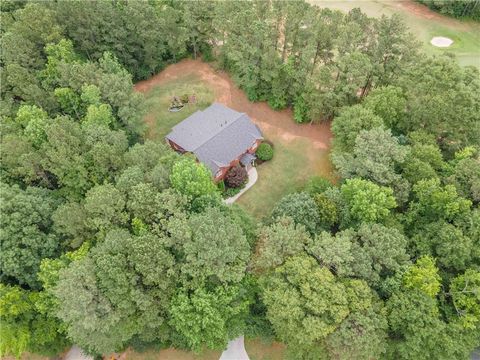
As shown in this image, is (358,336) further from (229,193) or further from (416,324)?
(229,193)

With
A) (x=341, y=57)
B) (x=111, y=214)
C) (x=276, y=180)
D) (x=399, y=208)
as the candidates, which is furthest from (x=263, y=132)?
(x=111, y=214)

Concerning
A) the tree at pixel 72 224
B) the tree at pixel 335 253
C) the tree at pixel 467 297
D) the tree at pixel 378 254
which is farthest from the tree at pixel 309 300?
the tree at pixel 72 224

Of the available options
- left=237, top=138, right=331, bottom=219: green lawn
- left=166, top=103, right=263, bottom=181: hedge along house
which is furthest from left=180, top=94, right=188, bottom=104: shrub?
left=237, top=138, right=331, bottom=219: green lawn

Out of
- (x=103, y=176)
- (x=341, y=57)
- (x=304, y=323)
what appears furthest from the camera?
(x=341, y=57)

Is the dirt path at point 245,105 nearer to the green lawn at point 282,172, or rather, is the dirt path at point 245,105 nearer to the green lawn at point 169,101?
the green lawn at point 169,101

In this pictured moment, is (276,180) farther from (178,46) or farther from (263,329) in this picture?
(178,46)

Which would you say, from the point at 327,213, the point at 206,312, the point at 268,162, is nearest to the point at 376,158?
the point at 327,213

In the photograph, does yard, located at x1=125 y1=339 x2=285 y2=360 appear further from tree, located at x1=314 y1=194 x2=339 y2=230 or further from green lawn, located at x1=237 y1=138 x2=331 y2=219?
green lawn, located at x1=237 y1=138 x2=331 y2=219
